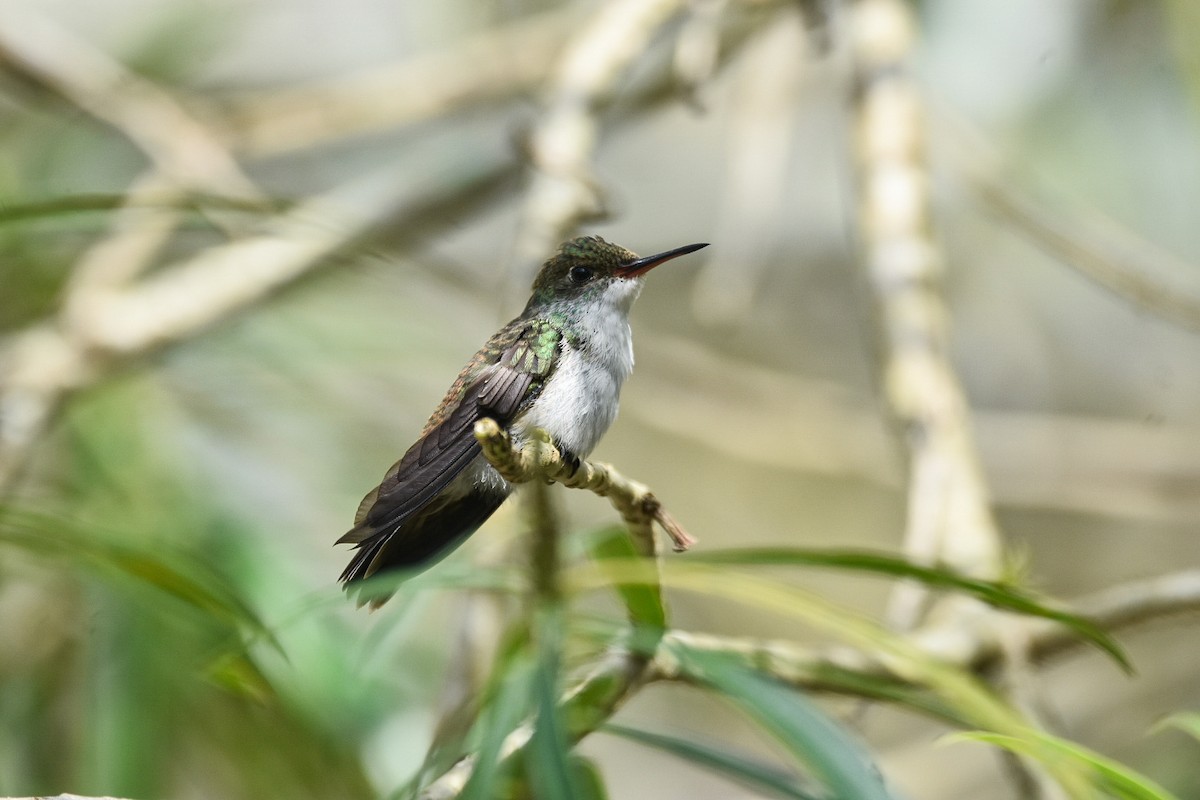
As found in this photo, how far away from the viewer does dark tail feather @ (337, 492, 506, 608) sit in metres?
0.60

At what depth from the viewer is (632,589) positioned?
3.19ft

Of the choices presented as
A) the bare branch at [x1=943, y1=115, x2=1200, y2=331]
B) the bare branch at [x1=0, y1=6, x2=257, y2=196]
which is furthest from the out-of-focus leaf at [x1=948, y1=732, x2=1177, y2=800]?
the bare branch at [x1=0, y1=6, x2=257, y2=196]

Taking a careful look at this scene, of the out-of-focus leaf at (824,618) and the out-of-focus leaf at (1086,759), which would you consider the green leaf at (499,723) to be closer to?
the out-of-focus leaf at (824,618)

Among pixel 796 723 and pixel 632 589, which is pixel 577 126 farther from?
pixel 796 723

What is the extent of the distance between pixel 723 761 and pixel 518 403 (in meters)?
0.46

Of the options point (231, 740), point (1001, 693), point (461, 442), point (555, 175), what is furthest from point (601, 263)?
point (231, 740)

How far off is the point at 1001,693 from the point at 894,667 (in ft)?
0.88

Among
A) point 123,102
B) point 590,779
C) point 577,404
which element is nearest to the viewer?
point 577,404

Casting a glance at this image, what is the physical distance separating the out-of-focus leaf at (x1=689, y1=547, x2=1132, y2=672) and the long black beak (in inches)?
10.6

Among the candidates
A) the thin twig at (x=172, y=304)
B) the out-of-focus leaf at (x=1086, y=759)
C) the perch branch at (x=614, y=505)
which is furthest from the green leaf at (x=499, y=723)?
the thin twig at (x=172, y=304)

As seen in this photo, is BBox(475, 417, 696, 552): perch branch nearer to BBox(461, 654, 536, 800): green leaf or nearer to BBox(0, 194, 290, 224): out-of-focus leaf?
BBox(461, 654, 536, 800): green leaf

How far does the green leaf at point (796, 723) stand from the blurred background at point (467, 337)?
0.77 feet

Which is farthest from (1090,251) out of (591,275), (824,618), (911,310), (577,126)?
(591,275)

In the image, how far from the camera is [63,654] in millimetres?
2354
